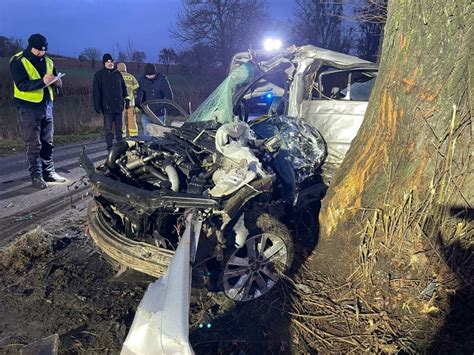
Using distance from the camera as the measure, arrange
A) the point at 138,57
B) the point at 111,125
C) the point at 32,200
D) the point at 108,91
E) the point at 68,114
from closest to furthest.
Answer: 1. the point at 32,200
2. the point at 108,91
3. the point at 111,125
4. the point at 68,114
5. the point at 138,57

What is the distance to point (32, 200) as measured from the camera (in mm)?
5238

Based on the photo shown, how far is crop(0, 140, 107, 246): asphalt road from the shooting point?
4.48 m

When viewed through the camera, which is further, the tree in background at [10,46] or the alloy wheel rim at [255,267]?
the tree in background at [10,46]

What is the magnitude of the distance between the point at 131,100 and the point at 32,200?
354 cm

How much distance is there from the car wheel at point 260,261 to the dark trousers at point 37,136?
154 inches

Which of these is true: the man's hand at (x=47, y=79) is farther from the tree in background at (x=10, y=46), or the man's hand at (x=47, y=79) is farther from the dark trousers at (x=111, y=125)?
the tree in background at (x=10, y=46)

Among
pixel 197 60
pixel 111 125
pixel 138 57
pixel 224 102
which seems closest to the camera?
pixel 224 102

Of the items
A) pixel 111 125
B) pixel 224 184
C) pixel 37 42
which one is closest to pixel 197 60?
pixel 111 125

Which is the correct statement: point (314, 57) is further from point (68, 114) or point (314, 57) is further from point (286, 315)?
point (68, 114)

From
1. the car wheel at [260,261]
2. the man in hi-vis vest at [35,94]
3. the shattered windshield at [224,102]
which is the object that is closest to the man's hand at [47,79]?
the man in hi-vis vest at [35,94]

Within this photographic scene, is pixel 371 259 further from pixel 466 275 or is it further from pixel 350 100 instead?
pixel 350 100

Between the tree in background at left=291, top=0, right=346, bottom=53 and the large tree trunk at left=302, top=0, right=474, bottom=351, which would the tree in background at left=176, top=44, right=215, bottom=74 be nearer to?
the tree in background at left=291, top=0, right=346, bottom=53

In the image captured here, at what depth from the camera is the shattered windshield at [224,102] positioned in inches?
170

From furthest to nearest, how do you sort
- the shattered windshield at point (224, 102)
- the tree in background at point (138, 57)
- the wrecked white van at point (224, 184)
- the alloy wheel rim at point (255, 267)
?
the tree in background at point (138, 57) → the shattered windshield at point (224, 102) → the alloy wheel rim at point (255, 267) → the wrecked white van at point (224, 184)
